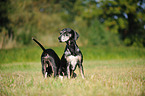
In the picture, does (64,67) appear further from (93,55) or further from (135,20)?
(135,20)

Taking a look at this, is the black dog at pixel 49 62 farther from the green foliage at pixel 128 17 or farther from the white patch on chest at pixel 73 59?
the green foliage at pixel 128 17

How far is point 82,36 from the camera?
15781 mm

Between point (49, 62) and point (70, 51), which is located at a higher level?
point (70, 51)

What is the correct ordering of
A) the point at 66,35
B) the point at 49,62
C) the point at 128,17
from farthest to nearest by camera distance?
1. the point at 128,17
2. the point at 49,62
3. the point at 66,35

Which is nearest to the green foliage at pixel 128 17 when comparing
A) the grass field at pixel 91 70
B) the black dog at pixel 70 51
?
the grass field at pixel 91 70

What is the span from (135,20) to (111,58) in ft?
46.9

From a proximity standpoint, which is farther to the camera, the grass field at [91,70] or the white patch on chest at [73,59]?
the white patch on chest at [73,59]

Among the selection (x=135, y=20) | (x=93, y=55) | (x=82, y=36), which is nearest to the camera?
(x=93, y=55)

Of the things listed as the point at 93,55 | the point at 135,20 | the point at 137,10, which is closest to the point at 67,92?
the point at 93,55

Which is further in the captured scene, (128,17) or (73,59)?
(128,17)

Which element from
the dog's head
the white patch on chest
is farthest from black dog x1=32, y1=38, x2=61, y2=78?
the dog's head

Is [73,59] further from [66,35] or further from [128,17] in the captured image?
[128,17]

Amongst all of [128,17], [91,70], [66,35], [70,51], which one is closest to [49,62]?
[70,51]

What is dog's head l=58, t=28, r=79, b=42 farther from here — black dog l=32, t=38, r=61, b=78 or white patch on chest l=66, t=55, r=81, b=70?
black dog l=32, t=38, r=61, b=78
